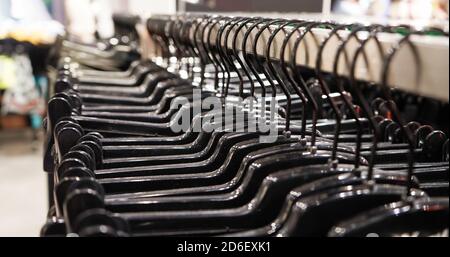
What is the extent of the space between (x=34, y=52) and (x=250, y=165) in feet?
15.7

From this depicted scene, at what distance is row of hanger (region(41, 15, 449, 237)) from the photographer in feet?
2.22

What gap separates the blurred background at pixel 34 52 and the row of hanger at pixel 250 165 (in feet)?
5.12

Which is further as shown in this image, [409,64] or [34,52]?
[34,52]

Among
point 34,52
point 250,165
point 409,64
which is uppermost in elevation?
point 409,64

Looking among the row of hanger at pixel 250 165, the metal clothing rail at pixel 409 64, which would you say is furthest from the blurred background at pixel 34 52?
the metal clothing rail at pixel 409 64

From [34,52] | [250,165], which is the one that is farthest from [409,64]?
[34,52]

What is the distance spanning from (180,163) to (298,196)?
14.4 inches

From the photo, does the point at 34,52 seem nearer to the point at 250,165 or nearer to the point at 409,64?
the point at 250,165

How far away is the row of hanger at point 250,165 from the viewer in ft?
2.22

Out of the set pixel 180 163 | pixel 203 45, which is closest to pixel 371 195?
pixel 180 163

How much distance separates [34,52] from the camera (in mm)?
5238

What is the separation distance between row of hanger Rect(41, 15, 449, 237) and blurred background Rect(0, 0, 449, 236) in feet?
5.12
